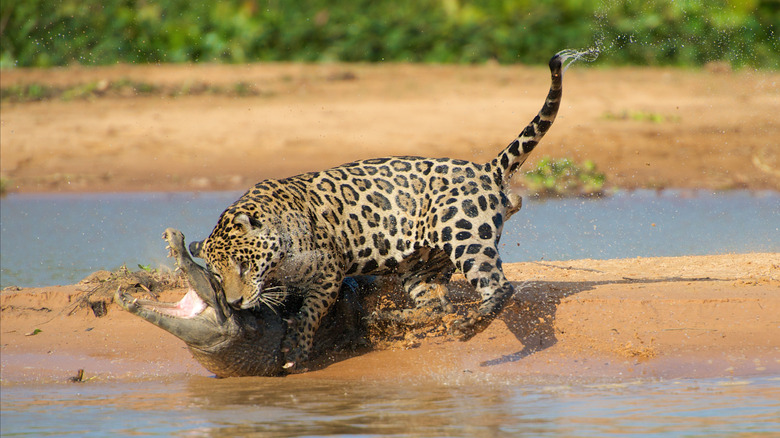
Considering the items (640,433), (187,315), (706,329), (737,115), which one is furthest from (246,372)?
(737,115)

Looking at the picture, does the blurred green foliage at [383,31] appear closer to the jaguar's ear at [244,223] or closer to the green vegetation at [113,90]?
the green vegetation at [113,90]

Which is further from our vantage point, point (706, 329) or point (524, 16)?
point (524, 16)

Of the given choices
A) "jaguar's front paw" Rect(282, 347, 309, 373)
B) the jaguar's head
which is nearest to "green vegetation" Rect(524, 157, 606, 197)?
"jaguar's front paw" Rect(282, 347, 309, 373)

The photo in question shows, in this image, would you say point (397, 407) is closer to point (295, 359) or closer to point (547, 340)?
point (295, 359)

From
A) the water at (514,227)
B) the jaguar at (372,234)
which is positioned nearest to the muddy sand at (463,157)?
the jaguar at (372,234)

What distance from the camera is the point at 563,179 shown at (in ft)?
51.0

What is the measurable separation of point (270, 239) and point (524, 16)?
1609cm

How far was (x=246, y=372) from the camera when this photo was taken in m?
7.38

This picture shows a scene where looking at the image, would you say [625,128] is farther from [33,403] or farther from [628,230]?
[33,403]

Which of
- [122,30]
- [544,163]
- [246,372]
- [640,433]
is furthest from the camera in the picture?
[122,30]

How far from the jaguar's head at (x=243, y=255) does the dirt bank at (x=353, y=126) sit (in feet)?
28.3

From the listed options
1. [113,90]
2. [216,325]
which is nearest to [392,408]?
[216,325]

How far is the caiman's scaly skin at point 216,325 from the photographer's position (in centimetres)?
678

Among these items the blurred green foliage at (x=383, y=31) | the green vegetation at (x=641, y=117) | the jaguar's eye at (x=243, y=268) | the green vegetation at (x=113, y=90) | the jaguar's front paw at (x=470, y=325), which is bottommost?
the jaguar's front paw at (x=470, y=325)
